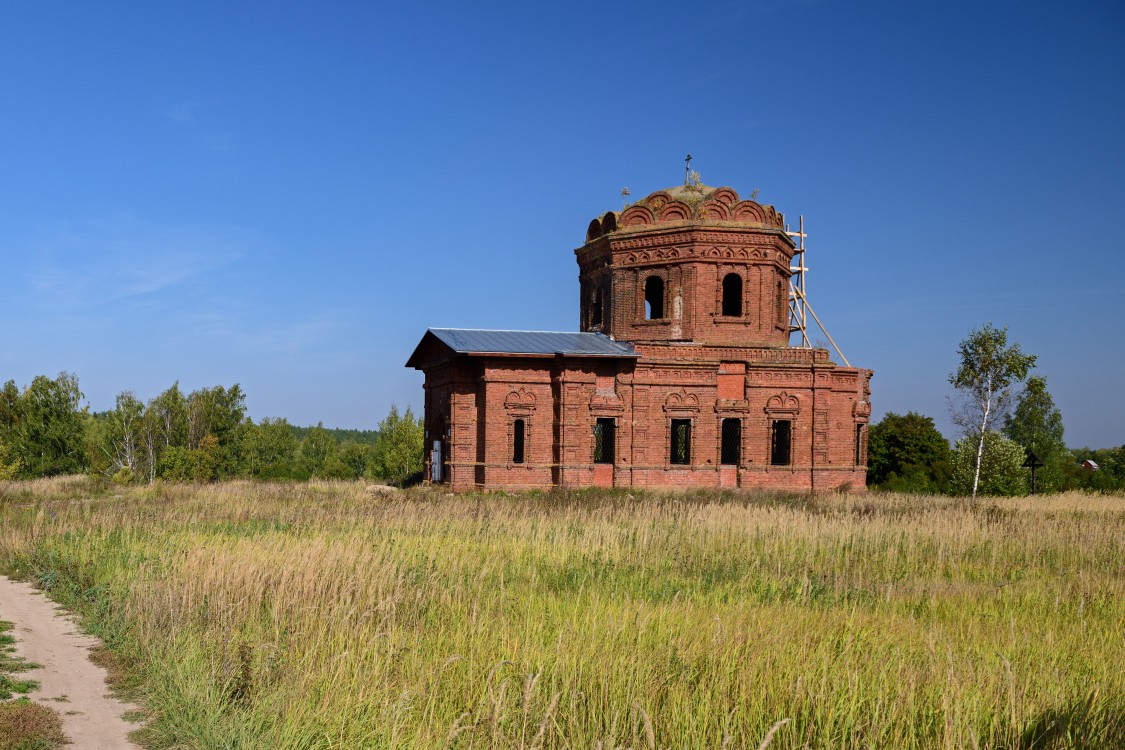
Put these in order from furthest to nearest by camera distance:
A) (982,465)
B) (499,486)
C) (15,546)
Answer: (982,465) < (499,486) < (15,546)

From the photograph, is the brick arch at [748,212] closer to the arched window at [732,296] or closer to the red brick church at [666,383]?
the red brick church at [666,383]

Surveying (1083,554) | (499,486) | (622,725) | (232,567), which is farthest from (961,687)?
(499,486)

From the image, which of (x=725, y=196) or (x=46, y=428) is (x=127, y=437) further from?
(x=725, y=196)

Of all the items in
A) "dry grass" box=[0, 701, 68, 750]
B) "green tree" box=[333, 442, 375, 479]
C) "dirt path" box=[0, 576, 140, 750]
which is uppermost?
"dry grass" box=[0, 701, 68, 750]

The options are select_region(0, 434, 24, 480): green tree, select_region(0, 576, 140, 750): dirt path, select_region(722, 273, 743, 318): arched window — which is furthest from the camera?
select_region(0, 434, 24, 480): green tree

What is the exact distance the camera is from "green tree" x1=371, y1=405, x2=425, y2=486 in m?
52.5

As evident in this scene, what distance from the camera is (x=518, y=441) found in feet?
83.3

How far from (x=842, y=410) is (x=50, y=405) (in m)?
42.8

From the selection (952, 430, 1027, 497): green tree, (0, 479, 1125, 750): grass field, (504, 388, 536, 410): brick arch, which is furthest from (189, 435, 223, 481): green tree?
(952, 430, 1027, 497): green tree

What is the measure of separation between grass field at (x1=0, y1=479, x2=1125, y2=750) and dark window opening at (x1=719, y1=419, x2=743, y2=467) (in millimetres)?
12731

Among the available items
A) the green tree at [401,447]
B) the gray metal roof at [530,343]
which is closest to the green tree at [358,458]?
the green tree at [401,447]

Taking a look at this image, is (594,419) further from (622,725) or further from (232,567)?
(622,725)

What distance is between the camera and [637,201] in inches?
1101

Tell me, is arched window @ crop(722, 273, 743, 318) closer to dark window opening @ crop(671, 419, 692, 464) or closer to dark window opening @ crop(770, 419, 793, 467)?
dark window opening @ crop(770, 419, 793, 467)
